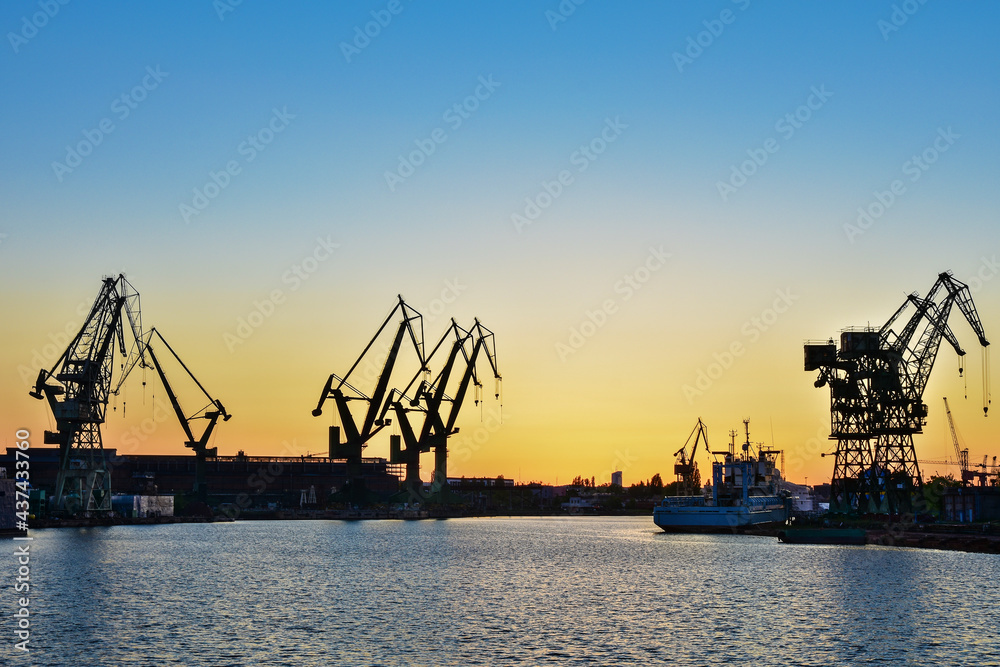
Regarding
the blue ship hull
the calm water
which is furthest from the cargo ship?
the calm water

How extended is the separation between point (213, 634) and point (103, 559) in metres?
38.5

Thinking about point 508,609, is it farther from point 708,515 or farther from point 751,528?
point 708,515

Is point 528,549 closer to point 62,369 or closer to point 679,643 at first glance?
point 679,643

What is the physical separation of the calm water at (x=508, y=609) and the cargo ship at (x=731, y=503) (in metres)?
37.2

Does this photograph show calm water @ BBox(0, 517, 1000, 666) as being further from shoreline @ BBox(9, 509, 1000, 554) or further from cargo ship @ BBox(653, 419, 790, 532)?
cargo ship @ BBox(653, 419, 790, 532)

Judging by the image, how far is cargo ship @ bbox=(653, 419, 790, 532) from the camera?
388ft

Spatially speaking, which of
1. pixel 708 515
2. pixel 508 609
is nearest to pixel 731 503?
pixel 708 515

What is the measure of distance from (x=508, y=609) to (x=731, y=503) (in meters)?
79.3

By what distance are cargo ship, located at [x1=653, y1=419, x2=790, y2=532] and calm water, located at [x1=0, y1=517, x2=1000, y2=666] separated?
37.2m

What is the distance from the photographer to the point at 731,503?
121m

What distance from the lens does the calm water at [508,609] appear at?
3519cm

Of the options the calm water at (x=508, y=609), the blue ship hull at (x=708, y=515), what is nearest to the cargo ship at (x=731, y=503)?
the blue ship hull at (x=708, y=515)

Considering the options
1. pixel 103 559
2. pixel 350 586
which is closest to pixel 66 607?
pixel 350 586

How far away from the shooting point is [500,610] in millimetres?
46594
